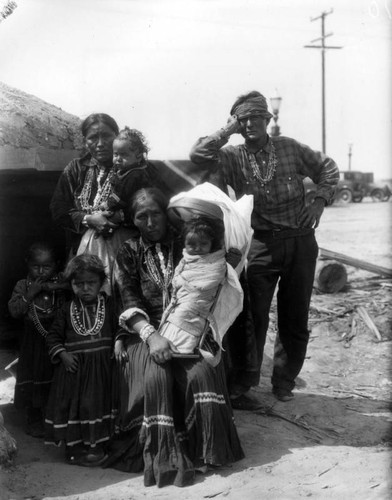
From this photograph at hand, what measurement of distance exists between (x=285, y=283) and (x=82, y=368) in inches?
65.7

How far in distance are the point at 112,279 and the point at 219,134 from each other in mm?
1259

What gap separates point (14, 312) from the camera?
4.25m

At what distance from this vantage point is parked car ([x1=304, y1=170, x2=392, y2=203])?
2970 centimetres

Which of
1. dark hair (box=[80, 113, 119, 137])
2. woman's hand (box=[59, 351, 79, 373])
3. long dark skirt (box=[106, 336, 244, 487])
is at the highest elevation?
dark hair (box=[80, 113, 119, 137])

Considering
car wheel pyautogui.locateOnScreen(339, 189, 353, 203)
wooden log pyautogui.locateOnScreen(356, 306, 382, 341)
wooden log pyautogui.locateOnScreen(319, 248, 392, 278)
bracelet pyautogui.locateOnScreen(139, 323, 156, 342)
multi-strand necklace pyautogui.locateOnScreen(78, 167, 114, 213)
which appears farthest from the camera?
car wheel pyautogui.locateOnScreen(339, 189, 353, 203)

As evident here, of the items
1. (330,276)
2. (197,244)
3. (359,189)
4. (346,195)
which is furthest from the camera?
(359,189)

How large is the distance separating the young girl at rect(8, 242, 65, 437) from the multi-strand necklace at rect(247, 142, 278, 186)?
1544mm

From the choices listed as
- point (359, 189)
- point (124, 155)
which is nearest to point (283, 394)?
point (124, 155)

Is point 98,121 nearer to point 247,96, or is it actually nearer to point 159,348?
point 247,96

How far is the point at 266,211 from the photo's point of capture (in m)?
4.60

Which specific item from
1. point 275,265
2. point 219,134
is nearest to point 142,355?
point 275,265

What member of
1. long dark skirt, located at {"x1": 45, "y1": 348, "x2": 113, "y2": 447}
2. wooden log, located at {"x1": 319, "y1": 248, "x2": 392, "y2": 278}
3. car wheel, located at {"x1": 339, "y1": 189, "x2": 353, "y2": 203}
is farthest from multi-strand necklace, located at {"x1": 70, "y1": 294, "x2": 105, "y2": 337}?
car wheel, located at {"x1": 339, "y1": 189, "x2": 353, "y2": 203}

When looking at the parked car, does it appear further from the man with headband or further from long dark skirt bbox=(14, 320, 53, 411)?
long dark skirt bbox=(14, 320, 53, 411)

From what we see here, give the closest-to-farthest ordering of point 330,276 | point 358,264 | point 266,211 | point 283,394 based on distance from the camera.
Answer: point 266,211
point 283,394
point 330,276
point 358,264
